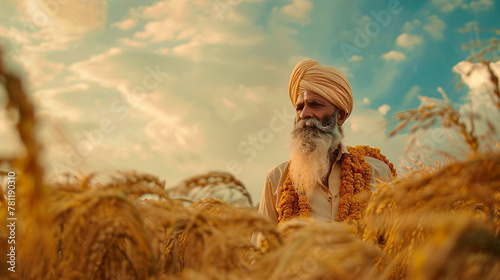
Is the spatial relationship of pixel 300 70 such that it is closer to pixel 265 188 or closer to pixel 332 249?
pixel 265 188

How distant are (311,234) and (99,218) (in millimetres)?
557

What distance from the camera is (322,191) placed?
460 centimetres

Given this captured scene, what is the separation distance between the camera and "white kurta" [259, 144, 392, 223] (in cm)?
445

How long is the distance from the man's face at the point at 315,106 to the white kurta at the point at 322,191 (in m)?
0.52

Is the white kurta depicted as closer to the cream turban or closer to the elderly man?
the elderly man

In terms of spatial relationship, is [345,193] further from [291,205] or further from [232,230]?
[232,230]

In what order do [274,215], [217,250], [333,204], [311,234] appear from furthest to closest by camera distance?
[274,215] < [333,204] < [217,250] < [311,234]

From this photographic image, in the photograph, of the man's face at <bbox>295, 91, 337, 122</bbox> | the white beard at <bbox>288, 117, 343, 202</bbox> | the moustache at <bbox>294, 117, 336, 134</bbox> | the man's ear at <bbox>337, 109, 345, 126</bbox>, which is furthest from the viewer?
the man's ear at <bbox>337, 109, 345, 126</bbox>

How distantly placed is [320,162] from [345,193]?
1.99 ft

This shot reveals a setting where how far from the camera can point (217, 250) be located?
0.92 m

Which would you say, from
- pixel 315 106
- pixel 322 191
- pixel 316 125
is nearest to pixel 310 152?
pixel 316 125

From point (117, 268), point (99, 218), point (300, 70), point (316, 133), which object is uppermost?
point (300, 70)

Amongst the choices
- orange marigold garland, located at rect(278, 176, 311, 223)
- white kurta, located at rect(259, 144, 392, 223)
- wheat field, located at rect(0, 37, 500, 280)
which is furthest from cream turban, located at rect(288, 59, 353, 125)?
wheat field, located at rect(0, 37, 500, 280)

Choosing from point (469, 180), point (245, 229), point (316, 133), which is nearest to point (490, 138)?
point (469, 180)
